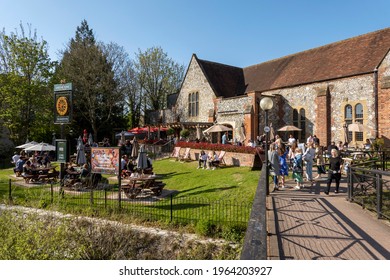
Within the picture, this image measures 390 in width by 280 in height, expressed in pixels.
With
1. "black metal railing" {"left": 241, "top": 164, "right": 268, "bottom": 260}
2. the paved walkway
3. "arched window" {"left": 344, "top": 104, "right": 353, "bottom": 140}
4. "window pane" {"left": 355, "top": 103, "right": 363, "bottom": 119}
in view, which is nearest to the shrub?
the paved walkway

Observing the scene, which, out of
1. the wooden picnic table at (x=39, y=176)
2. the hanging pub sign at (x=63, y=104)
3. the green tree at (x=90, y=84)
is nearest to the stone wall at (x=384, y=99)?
the hanging pub sign at (x=63, y=104)

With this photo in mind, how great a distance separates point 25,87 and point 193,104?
17857 millimetres

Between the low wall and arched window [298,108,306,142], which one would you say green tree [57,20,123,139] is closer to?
the low wall

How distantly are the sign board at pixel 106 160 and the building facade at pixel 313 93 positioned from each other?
41.3 feet

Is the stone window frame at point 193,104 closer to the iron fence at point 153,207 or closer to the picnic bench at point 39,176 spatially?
the picnic bench at point 39,176

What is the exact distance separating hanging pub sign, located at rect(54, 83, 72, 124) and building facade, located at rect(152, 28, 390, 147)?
534 inches

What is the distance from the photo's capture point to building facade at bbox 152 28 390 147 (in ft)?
67.1

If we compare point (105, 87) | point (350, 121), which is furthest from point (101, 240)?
point (105, 87)

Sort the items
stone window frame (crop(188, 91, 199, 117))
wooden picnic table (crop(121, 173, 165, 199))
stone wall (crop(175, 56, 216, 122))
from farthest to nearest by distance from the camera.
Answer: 1. stone window frame (crop(188, 91, 199, 117))
2. stone wall (crop(175, 56, 216, 122))
3. wooden picnic table (crop(121, 173, 165, 199))

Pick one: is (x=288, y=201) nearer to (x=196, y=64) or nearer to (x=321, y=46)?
(x=321, y=46)

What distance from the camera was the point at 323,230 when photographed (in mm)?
6074

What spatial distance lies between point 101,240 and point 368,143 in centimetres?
1777

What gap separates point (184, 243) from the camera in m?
9.10

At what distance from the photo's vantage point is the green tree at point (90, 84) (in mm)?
33812
